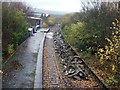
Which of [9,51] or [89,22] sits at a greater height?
[89,22]

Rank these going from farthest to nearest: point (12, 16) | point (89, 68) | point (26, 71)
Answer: point (12, 16) → point (89, 68) → point (26, 71)

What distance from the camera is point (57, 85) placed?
1136 cm

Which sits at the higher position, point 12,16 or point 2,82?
point 12,16

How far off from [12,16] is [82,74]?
796cm

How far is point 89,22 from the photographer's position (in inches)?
755

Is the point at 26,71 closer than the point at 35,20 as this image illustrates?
Yes

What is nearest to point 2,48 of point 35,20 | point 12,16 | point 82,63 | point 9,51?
point 9,51

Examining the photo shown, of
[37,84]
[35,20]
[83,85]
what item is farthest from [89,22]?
[35,20]

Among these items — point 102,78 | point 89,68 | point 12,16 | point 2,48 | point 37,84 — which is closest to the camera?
point 37,84

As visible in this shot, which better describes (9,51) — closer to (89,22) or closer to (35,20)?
(89,22)

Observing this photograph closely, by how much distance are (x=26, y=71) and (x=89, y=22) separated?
7.45 metres

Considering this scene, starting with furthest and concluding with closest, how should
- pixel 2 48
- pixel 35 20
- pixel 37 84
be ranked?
pixel 35 20 < pixel 2 48 < pixel 37 84

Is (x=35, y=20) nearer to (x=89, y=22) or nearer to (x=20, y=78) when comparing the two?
(x=89, y=22)

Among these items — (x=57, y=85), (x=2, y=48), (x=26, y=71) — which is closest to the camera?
(x=57, y=85)
